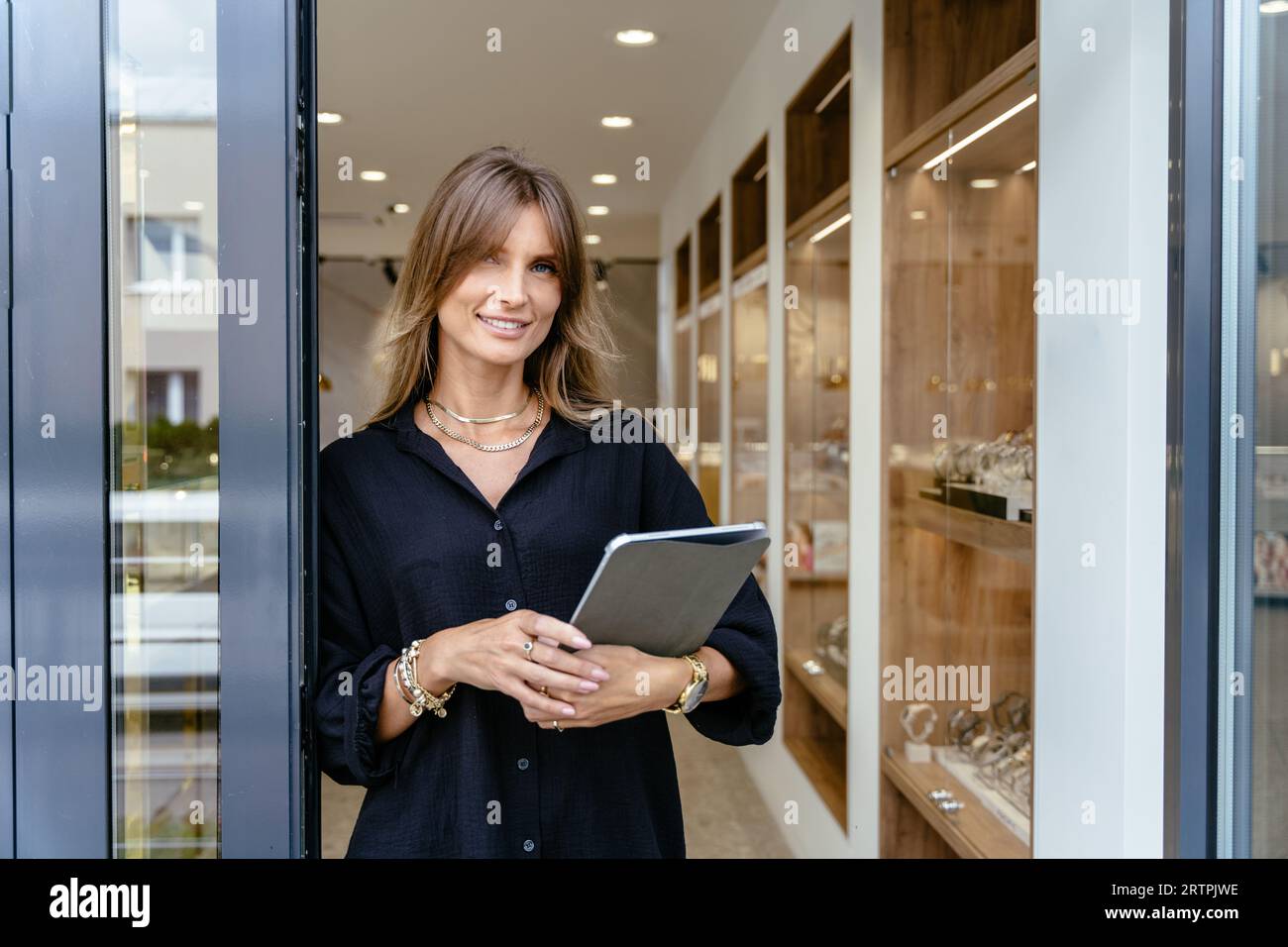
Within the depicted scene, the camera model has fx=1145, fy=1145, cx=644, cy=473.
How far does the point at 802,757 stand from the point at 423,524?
9.88ft

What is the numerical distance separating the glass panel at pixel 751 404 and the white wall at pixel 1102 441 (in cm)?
258

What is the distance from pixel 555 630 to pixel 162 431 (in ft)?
1.59

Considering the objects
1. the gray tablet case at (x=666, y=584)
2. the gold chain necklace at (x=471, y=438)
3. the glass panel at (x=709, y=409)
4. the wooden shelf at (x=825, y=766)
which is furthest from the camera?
the glass panel at (x=709, y=409)

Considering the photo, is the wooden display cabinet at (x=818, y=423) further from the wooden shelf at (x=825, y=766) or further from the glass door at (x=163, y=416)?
the glass door at (x=163, y=416)

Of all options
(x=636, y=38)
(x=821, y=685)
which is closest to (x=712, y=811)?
(x=821, y=685)

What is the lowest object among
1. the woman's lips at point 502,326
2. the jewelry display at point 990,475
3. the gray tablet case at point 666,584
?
the gray tablet case at point 666,584

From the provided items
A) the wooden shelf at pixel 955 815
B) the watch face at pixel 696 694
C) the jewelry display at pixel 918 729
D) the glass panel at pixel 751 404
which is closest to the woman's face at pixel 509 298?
the watch face at pixel 696 694

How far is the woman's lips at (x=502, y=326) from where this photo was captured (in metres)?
1.34

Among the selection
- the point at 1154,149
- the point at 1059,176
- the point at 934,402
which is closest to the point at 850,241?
the point at 934,402

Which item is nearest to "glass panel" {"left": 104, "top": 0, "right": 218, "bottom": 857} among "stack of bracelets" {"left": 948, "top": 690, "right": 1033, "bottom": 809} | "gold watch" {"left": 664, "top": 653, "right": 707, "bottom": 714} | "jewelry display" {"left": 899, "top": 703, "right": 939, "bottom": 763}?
"gold watch" {"left": 664, "top": 653, "right": 707, "bottom": 714}

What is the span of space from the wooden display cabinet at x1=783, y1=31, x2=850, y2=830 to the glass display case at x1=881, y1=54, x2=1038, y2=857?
1.53 feet

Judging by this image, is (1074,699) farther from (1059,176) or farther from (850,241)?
(850,241)

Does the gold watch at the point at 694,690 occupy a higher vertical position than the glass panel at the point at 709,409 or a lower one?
lower

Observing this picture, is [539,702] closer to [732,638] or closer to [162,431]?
[732,638]
